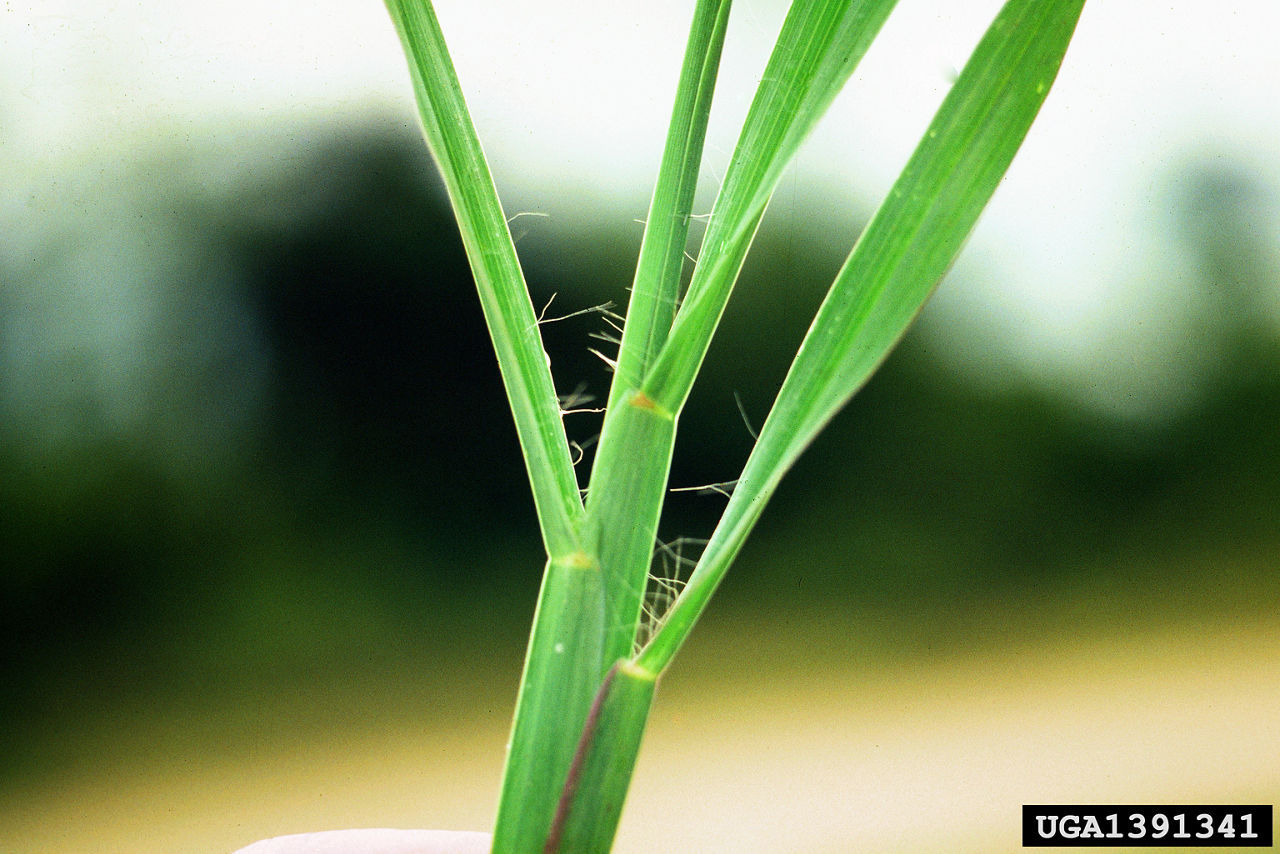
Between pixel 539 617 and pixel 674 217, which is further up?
pixel 674 217

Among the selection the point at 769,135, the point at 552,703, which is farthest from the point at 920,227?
the point at 552,703

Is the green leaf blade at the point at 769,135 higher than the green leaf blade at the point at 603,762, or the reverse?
the green leaf blade at the point at 769,135

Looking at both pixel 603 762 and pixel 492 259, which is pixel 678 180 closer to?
pixel 492 259

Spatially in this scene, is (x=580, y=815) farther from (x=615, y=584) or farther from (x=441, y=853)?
(x=441, y=853)

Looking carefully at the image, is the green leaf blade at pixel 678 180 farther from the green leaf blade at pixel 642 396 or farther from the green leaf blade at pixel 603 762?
the green leaf blade at pixel 603 762


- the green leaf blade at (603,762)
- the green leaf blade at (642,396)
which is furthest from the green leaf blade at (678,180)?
the green leaf blade at (603,762)

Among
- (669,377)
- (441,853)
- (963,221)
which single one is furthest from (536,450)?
(441,853)

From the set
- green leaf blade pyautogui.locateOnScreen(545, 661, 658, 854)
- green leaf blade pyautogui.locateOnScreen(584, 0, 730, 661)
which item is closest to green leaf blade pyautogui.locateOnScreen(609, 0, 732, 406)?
green leaf blade pyautogui.locateOnScreen(584, 0, 730, 661)

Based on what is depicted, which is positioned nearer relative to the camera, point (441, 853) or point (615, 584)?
point (615, 584)
